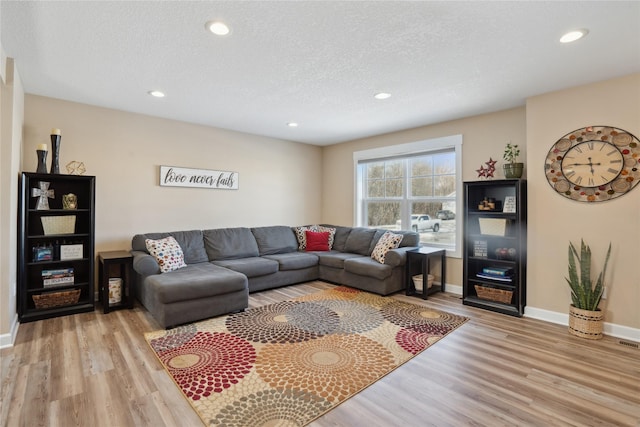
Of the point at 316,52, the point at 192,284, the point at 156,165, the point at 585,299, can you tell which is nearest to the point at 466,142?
the point at 585,299

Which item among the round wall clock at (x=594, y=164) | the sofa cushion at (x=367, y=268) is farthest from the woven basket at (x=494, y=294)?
the round wall clock at (x=594, y=164)

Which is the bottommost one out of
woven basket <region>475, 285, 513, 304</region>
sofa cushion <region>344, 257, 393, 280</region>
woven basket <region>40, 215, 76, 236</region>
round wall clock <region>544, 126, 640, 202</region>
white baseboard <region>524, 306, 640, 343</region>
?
white baseboard <region>524, 306, 640, 343</region>

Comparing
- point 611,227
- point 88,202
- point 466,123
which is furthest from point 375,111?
point 88,202

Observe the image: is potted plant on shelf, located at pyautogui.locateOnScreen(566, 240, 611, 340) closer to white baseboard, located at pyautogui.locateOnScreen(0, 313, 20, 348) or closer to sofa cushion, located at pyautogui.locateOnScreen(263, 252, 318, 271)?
sofa cushion, located at pyautogui.locateOnScreen(263, 252, 318, 271)

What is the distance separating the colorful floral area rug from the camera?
1.92 m

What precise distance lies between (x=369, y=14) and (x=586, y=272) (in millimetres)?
3027

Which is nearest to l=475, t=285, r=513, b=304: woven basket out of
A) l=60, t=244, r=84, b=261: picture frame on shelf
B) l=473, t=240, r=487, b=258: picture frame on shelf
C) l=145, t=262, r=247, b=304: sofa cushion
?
l=473, t=240, r=487, b=258: picture frame on shelf

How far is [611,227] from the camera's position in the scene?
2.97 metres

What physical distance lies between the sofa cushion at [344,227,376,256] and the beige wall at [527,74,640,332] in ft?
7.22

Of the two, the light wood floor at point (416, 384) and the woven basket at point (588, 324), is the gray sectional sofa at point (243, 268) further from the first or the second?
the woven basket at point (588, 324)

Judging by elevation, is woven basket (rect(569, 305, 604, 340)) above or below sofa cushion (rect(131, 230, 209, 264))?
below

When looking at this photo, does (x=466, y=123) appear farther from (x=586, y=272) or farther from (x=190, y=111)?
(x=190, y=111)

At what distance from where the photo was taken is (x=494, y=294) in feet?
Answer: 12.1

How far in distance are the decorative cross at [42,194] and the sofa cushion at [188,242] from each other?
969 millimetres
